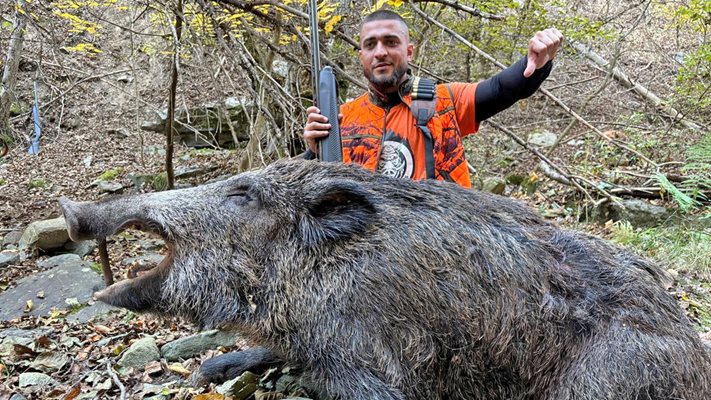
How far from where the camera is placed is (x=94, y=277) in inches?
245

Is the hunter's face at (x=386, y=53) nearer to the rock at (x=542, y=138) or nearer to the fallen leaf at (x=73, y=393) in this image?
the fallen leaf at (x=73, y=393)

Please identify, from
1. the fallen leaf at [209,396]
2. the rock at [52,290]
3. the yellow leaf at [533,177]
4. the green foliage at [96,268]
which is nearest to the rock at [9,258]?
the rock at [52,290]

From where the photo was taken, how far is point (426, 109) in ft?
12.8

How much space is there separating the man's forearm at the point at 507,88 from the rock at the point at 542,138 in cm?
760

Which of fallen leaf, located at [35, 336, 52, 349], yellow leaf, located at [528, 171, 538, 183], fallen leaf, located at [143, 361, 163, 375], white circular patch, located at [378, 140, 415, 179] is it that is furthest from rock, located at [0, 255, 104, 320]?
yellow leaf, located at [528, 171, 538, 183]

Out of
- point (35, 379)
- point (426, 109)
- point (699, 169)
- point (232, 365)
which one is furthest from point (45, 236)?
point (699, 169)

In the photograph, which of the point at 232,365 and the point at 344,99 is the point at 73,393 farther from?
the point at 344,99

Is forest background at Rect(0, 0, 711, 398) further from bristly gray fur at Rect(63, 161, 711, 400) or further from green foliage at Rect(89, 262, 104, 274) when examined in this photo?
bristly gray fur at Rect(63, 161, 711, 400)

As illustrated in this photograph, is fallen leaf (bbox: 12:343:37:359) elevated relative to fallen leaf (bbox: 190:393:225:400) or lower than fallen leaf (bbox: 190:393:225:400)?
lower

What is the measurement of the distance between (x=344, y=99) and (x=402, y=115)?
5611 mm

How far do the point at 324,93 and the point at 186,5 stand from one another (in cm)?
408

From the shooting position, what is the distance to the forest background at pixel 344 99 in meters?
5.77

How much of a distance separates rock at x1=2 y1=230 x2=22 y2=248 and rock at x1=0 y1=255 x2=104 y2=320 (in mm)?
1987

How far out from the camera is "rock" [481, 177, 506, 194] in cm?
878
